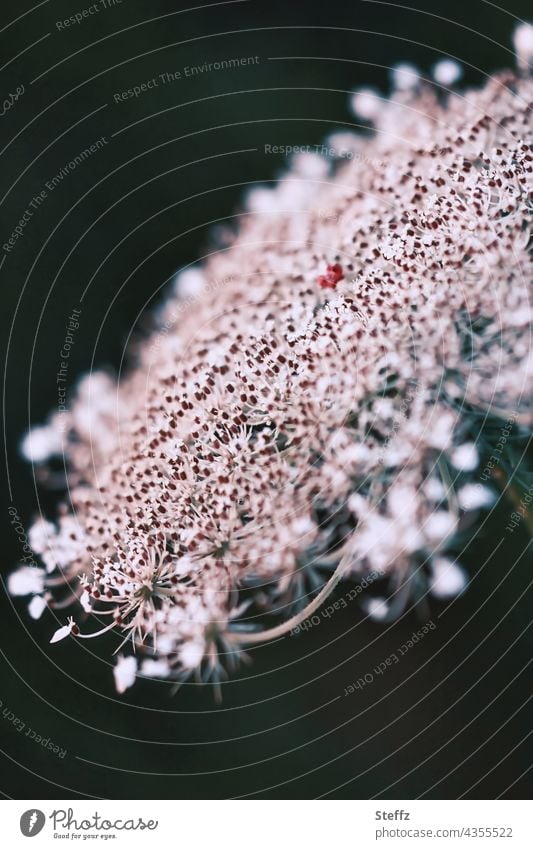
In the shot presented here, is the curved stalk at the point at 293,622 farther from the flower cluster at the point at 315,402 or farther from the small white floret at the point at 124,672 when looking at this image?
the small white floret at the point at 124,672

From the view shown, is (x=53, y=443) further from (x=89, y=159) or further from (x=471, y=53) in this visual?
(x=471, y=53)

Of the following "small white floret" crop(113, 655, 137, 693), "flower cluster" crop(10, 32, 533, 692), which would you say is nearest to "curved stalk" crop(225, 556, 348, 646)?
"flower cluster" crop(10, 32, 533, 692)
